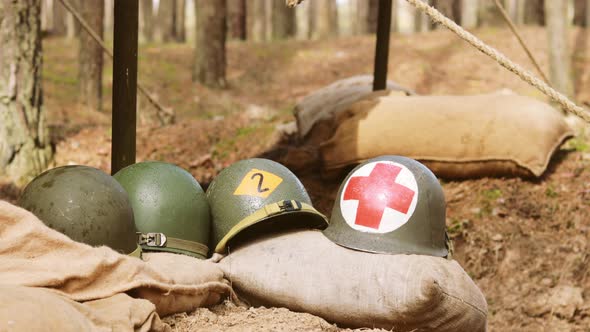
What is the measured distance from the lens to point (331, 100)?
25.3ft

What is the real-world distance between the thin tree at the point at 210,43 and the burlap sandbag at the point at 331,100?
5.64 meters

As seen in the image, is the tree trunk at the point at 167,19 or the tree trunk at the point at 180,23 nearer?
the tree trunk at the point at 167,19

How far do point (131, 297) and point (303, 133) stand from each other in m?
4.65

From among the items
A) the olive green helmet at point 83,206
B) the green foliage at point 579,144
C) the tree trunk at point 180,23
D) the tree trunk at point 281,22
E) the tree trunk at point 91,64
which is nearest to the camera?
the olive green helmet at point 83,206

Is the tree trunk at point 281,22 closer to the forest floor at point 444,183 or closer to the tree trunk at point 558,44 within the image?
the forest floor at point 444,183

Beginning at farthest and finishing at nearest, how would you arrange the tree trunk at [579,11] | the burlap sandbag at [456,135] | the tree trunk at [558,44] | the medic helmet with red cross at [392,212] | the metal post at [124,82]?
the tree trunk at [579,11] < the tree trunk at [558,44] < the burlap sandbag at [456,135] < the metal post at [124,82] < the medic helmet with red cross at [392,212]

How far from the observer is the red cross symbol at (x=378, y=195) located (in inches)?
153

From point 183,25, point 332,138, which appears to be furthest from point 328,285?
point 183,25

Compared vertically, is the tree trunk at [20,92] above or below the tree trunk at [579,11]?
below

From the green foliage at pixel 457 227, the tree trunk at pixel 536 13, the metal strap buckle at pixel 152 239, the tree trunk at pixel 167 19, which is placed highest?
the tree trunk at pixel 536 13

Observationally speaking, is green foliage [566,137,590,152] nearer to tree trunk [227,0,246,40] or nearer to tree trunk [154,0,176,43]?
tree trunk [227,0,246,40]

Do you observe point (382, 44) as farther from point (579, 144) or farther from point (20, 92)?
point (20, 92)

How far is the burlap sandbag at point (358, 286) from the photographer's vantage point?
3.54 m

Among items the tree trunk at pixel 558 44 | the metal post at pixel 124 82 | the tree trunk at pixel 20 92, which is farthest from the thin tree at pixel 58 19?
the metal post at pixel 124 82
